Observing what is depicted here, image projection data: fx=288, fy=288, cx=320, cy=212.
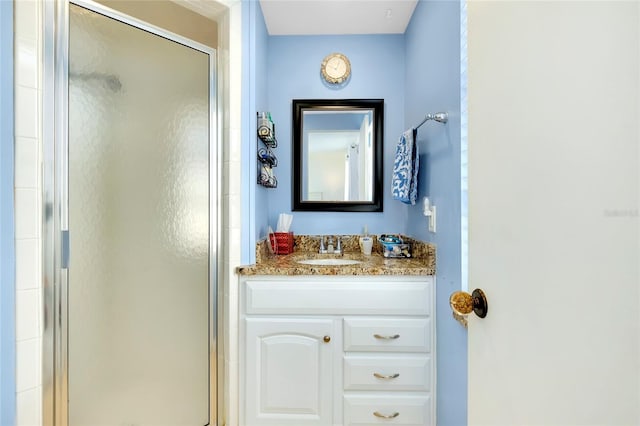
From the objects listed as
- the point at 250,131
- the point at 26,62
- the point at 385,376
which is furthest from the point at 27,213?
the point at 385,376

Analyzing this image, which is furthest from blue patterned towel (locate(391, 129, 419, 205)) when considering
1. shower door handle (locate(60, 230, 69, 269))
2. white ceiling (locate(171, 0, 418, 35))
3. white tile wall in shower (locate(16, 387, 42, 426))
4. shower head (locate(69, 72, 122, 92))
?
white tile wall in shower (locate(16, 387, 42, 426))

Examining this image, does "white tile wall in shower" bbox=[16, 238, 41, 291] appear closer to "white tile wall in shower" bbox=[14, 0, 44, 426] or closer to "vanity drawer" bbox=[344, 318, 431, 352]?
"white tile wall in shower" bbox=[14, 0, 44, 426]

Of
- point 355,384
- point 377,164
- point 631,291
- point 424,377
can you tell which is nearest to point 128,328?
point 355,384

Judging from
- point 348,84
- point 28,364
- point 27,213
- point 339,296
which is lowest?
point 28,364

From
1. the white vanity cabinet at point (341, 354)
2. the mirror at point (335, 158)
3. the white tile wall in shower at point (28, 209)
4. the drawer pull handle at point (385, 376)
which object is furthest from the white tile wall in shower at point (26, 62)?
the drawer pull handle at point (385, 376)

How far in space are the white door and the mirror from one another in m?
1.44

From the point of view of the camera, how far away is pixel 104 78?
3.79 ft

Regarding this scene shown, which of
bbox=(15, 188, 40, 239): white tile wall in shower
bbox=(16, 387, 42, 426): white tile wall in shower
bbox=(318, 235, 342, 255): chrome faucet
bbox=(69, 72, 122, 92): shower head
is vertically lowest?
bbox=(16, 387, 42, 426): white tile wall in shower

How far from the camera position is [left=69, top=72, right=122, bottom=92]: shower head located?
1092 mm

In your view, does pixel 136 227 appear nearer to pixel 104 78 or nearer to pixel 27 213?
pixel 27 213

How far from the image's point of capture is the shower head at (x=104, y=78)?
109 centimetres

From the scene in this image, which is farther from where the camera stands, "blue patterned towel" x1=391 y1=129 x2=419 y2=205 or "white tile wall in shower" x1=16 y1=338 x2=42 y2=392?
"blue patterned towel" x1=391 y1=129 x2=419 y2=205

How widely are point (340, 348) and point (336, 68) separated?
1.78 m

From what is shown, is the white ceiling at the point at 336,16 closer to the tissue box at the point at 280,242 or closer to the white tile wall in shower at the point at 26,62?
the white tile wall in shower at the point at 26,62
